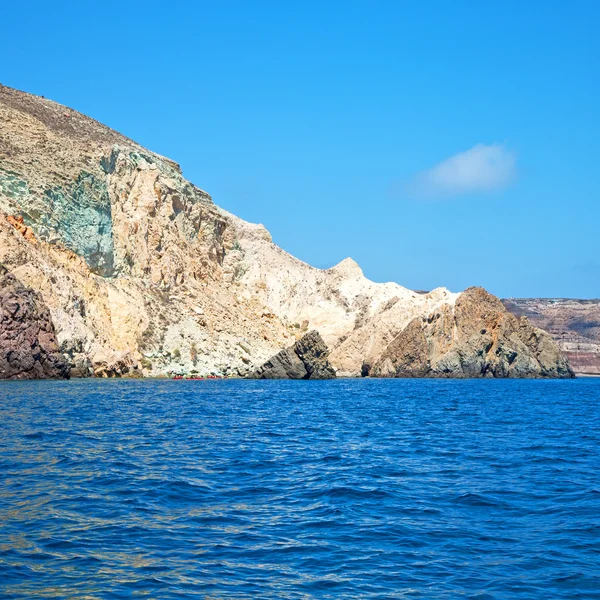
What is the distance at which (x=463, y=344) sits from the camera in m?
96.4

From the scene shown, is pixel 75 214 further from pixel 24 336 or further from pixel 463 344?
pixel 463 344

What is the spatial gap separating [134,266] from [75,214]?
9.89 m

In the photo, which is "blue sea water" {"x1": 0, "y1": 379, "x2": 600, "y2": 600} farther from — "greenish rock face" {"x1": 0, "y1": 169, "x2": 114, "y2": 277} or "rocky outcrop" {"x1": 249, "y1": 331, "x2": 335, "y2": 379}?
A: "rocky outcrop" {"x1": 249, "y1": 331, "x2": 335, "y2": 379}

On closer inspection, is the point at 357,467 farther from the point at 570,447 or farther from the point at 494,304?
the point at 494,304

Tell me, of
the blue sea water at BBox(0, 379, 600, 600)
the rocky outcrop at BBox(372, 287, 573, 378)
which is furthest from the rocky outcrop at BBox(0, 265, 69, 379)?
the rocky outcrop at BBox(372, 287, 573, 378)

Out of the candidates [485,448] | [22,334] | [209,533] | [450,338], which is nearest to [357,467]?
[485,448]

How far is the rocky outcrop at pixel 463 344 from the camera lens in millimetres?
96500

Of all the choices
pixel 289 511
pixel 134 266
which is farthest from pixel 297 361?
pixel 289 511

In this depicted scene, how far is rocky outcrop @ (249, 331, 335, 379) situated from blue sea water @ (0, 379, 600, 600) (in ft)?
161

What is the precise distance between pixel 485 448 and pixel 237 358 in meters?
55.7

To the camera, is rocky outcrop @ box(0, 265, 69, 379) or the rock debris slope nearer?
rocky outcrop @ box(0, 265, 69, 379)

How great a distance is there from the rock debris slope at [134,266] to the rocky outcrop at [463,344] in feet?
5.45

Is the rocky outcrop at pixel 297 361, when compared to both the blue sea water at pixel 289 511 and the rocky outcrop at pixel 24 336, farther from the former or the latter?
the blue sea water at pixel 289 511

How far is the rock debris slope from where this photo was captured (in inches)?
2522
